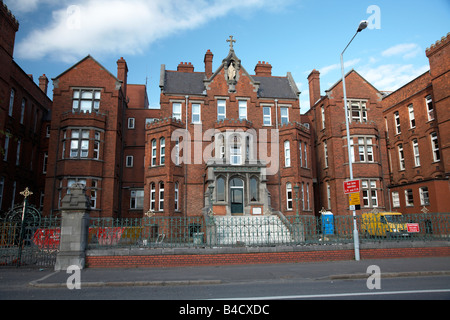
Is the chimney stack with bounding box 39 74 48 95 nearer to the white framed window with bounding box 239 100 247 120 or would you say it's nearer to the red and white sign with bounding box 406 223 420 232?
the white framed window with bounding box 239 100 247 120

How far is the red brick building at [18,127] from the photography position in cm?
2505

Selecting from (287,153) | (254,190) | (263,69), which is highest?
(263,69)

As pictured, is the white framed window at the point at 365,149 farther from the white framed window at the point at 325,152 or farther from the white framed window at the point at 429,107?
the white framed window at the point at 429,107

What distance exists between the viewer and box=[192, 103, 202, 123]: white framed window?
95.7ft

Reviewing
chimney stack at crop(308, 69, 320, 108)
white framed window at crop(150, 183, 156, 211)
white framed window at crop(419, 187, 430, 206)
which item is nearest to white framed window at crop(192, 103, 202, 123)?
white framed window at crop(150, 183, 156, 211)

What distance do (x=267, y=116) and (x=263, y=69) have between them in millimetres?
7522

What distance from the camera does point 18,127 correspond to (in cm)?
2812

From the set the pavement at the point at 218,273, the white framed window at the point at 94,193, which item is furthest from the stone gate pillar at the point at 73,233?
the white framed window at the point at 94,193

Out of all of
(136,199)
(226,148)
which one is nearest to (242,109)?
(226,148)

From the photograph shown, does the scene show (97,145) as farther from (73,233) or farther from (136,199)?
(73,233)

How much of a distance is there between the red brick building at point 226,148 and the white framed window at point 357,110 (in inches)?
204

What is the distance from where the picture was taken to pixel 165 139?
1057 inches

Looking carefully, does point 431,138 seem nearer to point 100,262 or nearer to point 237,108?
point 237,108
